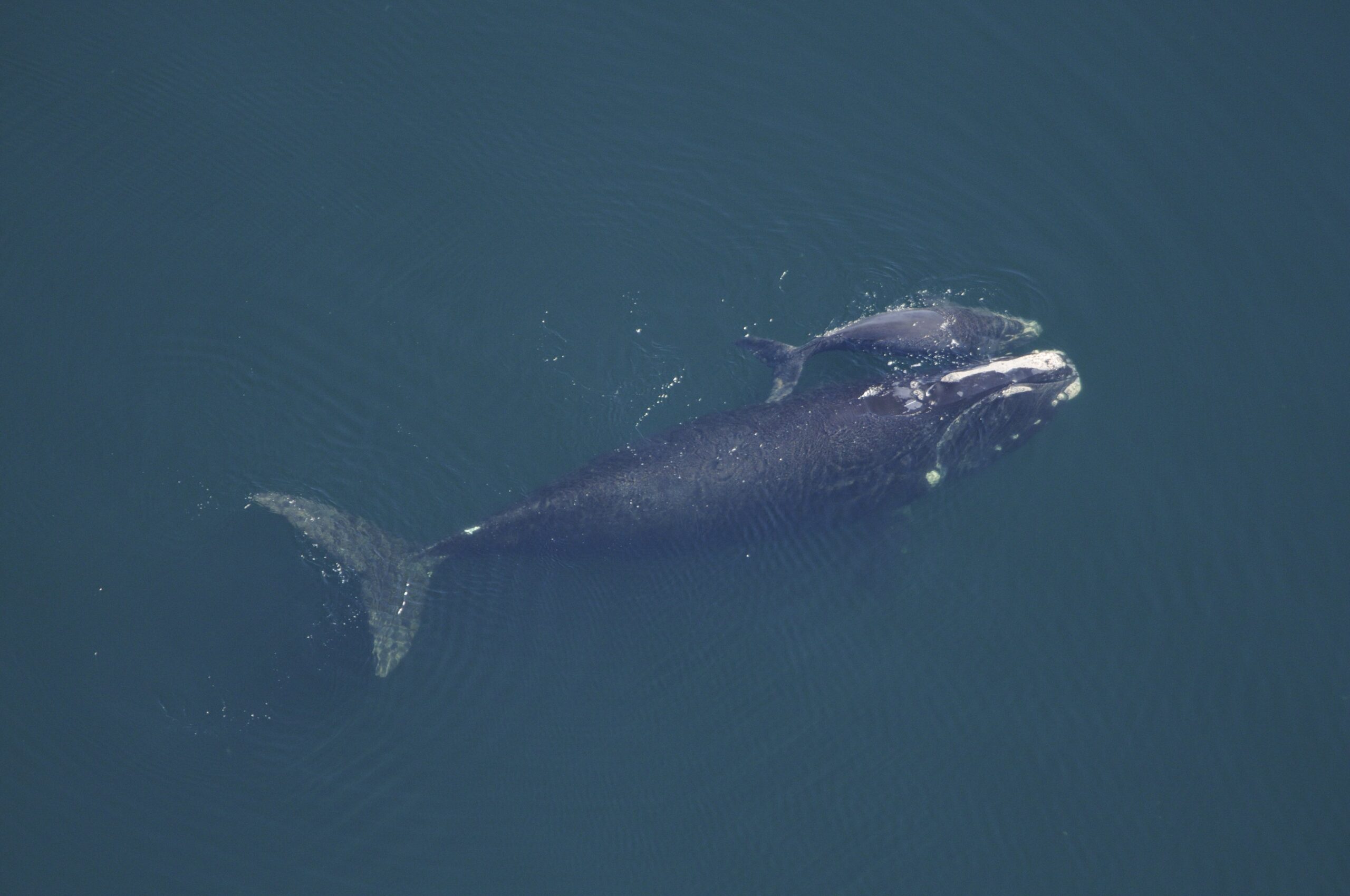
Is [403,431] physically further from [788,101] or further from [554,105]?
[788,101]

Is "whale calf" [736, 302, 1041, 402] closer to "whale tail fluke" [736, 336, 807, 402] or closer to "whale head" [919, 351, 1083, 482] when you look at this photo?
"whale tail fluke" [736, 336, 807, 402]

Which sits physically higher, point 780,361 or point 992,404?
point 780,361

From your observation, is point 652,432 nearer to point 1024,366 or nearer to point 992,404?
point 992,404

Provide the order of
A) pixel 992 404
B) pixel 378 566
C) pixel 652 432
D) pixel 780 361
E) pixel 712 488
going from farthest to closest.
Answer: pixel 780 361 < pixel 992 404 < pixel 652 432 < pixel 378 566 < pixel 712 488

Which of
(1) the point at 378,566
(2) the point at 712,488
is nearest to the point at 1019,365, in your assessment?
(2) the point at 712,488

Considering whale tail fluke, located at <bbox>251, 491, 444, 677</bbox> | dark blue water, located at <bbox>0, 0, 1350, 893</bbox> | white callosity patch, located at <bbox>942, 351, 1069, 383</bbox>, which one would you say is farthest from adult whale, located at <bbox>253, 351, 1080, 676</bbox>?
dark blue water, located at <bbox>0, 0, 1350, 893</bbox>

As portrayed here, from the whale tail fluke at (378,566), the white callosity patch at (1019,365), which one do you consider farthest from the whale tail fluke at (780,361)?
the whale tail fluke at (378,566)

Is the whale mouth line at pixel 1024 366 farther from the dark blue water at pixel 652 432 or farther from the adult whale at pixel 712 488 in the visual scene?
the dark blue water at pixel 652 432
